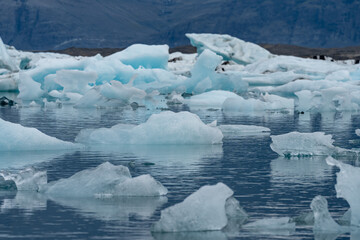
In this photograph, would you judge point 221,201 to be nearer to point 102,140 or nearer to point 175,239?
point 175,239

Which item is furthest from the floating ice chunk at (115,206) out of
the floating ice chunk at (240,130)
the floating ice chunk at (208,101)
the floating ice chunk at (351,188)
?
the floating ice chunk at (208,101)

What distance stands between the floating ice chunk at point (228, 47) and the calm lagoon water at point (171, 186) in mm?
21130

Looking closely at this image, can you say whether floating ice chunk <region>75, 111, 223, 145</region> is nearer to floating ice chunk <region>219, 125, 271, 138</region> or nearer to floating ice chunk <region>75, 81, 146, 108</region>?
floating ice chunk <region>219, 125, 271, 138</region>

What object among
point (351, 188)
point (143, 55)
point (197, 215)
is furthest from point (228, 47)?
point (197, 215)

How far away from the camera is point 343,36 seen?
130 metres

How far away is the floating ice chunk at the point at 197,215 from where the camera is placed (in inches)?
179

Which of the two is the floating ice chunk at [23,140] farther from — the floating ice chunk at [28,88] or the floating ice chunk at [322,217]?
the floating ice chunk at [28,88]

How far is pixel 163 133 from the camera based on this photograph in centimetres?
898

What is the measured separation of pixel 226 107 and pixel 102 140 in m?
7.68

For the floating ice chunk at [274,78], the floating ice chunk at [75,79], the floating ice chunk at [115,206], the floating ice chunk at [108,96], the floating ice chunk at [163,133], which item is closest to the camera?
the floating ice chunk at [115,206]

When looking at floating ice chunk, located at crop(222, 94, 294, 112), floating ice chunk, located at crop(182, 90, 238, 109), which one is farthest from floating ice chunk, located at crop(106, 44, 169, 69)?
floating ice chunk, located at crop(222, 94, 294, 112)

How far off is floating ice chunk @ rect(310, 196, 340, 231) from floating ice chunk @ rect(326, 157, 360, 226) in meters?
0.16

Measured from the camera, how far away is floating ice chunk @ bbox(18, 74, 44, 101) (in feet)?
66.9

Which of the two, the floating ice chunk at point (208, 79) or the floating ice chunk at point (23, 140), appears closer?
the floating ice chunk at point (23, 140)
